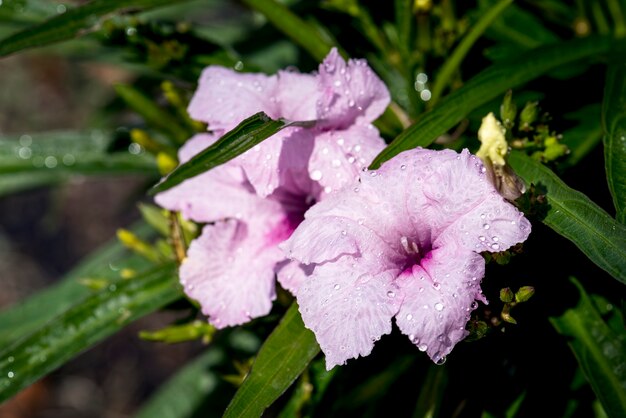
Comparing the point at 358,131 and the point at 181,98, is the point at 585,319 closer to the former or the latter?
the point at 358,131

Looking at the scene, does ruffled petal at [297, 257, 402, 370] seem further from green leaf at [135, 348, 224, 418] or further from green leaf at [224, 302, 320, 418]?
green leaf at [135, 348, 224, 418]

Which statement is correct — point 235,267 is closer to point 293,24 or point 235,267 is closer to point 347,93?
point 347,93

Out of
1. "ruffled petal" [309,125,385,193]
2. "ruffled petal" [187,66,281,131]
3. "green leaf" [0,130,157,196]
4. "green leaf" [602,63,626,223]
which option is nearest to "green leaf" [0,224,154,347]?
"green leaf" [0,130,157,196]

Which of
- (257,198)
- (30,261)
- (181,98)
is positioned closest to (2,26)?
(181,98)

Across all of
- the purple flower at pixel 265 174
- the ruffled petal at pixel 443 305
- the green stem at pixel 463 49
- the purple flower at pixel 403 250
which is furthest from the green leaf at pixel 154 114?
the ruffled petal at pixel 443 305

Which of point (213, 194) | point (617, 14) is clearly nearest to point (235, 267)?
point (213, 194)
